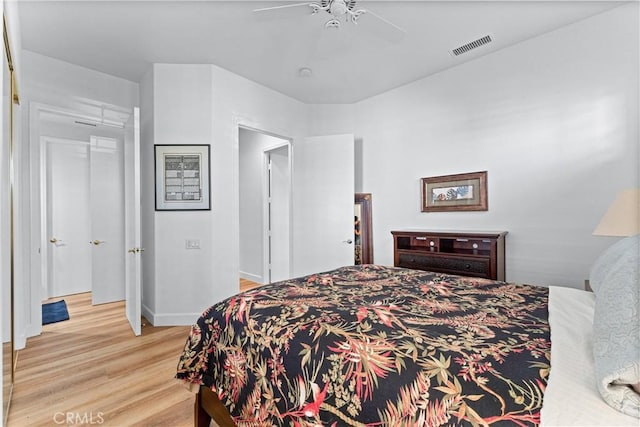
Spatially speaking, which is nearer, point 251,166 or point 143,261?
point 143,261

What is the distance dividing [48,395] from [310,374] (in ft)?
6.86

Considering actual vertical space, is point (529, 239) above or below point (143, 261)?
above

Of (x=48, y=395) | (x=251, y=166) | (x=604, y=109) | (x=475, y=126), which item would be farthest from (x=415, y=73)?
(x=48, y=395)

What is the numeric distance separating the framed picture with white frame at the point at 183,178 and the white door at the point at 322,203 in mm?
1348

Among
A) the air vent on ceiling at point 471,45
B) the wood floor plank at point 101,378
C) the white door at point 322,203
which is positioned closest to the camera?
the wood floor plank at point 101,378

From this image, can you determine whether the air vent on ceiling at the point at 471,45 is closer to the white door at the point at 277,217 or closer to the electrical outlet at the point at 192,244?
the white door at the point at 277,217

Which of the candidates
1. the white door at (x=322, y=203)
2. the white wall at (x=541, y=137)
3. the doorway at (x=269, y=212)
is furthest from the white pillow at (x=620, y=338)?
the doorway at (x=269, y=212)

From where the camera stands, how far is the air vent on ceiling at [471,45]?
115 inches

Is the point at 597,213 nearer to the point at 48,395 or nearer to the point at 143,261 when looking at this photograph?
the point at 48,395

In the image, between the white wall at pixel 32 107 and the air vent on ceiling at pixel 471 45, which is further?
the white wall at pixel 32 107

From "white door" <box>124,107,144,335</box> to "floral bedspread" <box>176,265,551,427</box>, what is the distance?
71.8 inches

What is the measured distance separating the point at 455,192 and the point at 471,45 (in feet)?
4.74

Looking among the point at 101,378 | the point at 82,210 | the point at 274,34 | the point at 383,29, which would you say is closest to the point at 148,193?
the point at 101,378

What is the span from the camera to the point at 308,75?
3.63 metres
